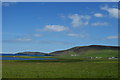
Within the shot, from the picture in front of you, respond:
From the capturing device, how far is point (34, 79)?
1003 inches

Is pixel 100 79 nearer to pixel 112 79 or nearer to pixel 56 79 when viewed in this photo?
pixel 112 79

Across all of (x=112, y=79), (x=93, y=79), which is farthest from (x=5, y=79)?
(x=112, y=79)

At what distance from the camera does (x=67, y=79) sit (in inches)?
1020

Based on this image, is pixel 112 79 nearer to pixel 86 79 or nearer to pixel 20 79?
pixel 86 79

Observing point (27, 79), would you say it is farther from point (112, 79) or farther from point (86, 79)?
point (112, 79)

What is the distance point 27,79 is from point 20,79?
32.9 inches

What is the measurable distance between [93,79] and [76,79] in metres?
2.14

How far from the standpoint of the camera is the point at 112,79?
25.9 metres

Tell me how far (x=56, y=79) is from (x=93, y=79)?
4.60 meters

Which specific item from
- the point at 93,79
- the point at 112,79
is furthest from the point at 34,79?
the point at 112,79

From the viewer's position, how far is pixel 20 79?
83.2 feet

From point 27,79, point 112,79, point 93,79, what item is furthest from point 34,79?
point 112,79

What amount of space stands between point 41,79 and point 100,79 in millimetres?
7287

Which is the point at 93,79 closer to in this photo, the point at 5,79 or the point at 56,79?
the point at 56,79
